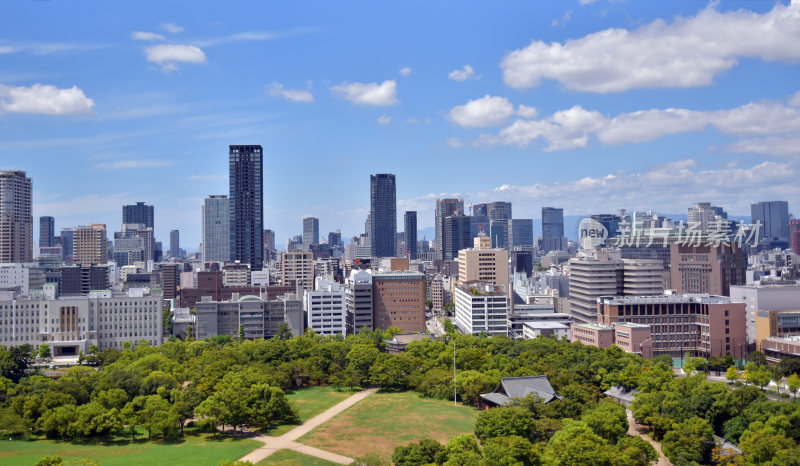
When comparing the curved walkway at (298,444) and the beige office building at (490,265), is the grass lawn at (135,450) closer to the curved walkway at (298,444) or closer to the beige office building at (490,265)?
the curved walkway at (298,444)

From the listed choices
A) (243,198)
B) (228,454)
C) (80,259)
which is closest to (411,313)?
(228,454)

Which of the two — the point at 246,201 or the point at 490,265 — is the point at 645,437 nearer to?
the point at 490,265

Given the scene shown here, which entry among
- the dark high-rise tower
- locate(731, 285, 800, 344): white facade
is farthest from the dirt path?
the dark high-rise tower

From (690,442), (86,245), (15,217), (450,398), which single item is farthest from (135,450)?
(86,245)

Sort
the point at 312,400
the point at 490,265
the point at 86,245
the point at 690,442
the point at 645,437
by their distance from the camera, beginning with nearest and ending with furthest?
the point at 690,442 → the point at 645,437 → the point at 312,400 → the point at 490,265 → the point at 86,245

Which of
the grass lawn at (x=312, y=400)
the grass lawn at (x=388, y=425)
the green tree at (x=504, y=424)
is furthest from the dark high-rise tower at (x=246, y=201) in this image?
the green tree at (x=504, y=424)

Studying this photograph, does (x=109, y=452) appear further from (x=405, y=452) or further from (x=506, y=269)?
(x=506, y=269)
